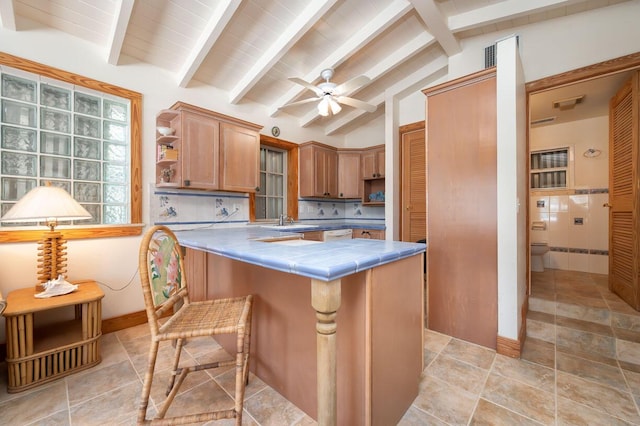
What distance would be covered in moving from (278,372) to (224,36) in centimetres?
292

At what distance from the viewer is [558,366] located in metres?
1.81

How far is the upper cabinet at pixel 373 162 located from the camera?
447cm

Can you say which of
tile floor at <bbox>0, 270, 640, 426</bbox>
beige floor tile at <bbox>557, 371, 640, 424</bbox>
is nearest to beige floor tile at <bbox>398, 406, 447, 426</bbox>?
tile floor at <bbox>0, 270, 640, 426</bbox>

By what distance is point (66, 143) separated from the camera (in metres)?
2.26

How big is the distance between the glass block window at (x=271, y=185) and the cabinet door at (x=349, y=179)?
1027 mm

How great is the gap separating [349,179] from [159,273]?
12.2 ft

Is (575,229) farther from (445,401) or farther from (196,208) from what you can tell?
(196,208)

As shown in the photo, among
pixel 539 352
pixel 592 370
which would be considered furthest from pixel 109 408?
pixel 592 370

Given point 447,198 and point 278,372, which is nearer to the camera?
point 278,372

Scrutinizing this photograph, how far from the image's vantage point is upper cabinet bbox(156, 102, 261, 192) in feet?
8.43

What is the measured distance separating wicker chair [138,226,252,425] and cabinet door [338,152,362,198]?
10.9ft

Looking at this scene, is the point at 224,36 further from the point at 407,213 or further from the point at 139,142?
the point at 407,213

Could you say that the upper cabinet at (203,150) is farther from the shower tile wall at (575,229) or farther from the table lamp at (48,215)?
the shower tile wall at (575,229)

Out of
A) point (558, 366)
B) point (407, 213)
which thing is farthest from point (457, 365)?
point (407, 213)
